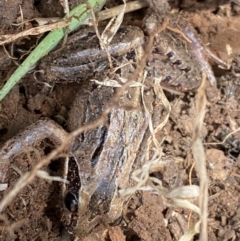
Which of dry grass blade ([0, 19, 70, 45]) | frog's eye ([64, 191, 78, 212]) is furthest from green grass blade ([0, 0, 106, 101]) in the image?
frog's eye ([64, 191, 78, 212])

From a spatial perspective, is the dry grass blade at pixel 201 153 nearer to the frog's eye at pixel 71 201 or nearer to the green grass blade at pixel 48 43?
the frog's eye at pixel 71 201

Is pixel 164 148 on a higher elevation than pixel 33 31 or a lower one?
lower

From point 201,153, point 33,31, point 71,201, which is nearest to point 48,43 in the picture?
point 33,31

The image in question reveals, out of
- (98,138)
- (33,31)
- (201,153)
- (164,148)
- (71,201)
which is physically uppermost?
(33,31)

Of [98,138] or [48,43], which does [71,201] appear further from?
[48,43]

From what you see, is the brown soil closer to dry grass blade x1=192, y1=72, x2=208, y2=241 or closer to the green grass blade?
the green grass blade

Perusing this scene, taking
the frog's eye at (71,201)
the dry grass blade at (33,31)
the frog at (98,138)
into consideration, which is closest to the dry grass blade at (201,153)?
the frog at (98,138)

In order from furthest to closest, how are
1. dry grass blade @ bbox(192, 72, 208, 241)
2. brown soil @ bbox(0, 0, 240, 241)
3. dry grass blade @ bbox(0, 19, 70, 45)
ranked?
1. brown soil @ bbox(0, 0, 240, 241)
2. dry grass blade @ bbox(0, 19, 70, 45)
3. dry grass blade @ bbox(192, 72, 208, 241)
